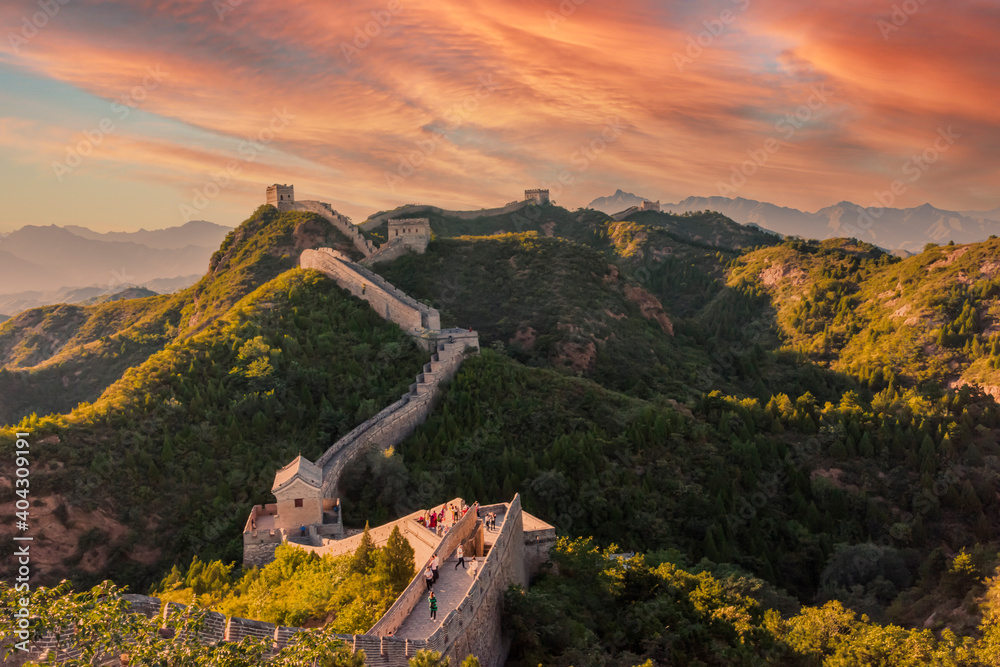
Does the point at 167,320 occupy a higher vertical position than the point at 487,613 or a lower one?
higher

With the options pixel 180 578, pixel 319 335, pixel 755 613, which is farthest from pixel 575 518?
pixel 319 335

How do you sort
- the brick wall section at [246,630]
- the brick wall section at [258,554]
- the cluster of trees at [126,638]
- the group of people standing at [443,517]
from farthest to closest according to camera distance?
the brick wall section at [258,554]
the group of people standing at [443,517]
the brick wall section at [246,630]
the cluster of trees at [126,638]

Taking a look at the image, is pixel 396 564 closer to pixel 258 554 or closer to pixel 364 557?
pixel 364 557

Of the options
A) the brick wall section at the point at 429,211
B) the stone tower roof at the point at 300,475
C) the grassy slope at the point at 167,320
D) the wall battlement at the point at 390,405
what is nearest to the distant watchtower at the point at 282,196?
the grassy slope at the point at 167,320

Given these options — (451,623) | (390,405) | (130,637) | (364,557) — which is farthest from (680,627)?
(390,405)

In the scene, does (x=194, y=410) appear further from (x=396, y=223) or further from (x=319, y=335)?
(x=396, y=223)

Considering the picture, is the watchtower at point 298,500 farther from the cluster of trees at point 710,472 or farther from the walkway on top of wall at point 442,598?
the walkway on top of wall at point 442,598
